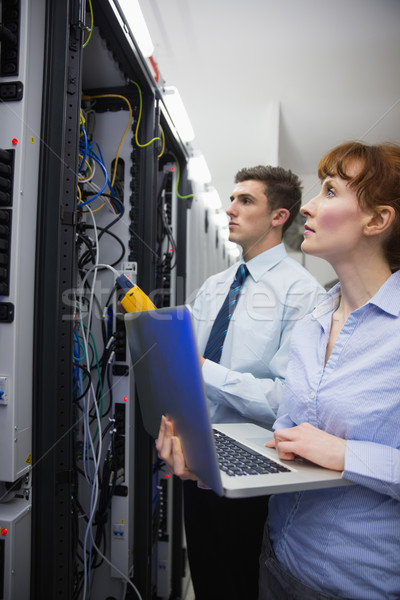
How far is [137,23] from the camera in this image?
4.16ft

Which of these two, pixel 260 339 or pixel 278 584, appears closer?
pixel 278 584

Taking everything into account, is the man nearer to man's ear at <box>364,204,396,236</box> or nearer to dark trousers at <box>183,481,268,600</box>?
dark trousers at <box>183,481,268,600</box>

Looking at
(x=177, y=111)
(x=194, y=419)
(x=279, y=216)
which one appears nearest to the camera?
(x=194, y=419)

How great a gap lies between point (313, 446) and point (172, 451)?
255mm

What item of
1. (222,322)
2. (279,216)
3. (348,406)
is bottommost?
(348,406)

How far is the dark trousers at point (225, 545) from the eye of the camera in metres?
1.16

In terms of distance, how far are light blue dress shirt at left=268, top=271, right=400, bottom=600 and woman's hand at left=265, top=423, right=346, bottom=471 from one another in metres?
0.02

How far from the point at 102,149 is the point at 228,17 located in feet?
3.59

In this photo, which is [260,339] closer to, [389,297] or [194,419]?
[389,297]

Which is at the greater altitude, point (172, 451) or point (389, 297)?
point (389, 297)

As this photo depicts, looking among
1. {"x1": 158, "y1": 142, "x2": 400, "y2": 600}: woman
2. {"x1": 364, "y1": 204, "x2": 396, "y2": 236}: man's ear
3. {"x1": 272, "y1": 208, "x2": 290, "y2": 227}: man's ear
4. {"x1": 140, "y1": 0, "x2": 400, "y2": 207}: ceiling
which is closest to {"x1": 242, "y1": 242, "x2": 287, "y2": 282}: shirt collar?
{"x1": 272, "y1": 208, "x2": 290, "y2": 227}: man's ear

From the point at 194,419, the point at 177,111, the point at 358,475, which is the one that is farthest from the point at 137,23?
the point at 358,475

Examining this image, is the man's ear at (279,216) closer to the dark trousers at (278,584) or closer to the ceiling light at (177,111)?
the ceiling light at (177,111)

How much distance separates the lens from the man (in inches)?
45.4
